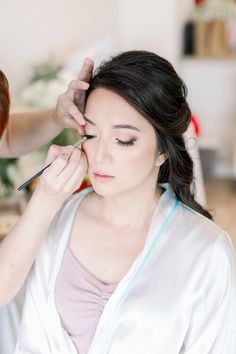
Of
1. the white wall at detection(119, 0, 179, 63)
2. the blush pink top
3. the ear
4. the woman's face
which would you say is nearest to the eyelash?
the woman's face

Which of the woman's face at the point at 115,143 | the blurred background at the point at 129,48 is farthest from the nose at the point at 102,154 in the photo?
the blurred background at the point at 129,48

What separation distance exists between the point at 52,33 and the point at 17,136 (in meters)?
1.51

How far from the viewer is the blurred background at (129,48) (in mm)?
2512

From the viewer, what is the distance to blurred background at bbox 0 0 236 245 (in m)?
2.57

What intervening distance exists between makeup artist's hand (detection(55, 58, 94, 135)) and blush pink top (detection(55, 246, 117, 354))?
35 cm

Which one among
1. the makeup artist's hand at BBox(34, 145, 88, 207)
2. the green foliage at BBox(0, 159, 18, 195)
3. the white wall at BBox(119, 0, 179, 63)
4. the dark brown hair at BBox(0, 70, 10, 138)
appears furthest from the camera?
the white wall at BBox(119, 0, 179, 63)

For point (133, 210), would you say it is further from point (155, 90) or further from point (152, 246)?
point (155, 90)

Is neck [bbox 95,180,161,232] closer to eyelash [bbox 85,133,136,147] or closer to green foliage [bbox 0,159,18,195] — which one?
eyelash [bbox 85,133,136,147]

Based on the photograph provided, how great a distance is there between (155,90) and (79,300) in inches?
21.1

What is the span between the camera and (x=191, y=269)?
137 centimetres

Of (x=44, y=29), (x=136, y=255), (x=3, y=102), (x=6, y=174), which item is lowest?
(x=6, y=174)

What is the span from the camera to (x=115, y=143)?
1.37 m

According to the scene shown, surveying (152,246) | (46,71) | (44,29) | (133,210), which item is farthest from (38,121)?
(44,29)

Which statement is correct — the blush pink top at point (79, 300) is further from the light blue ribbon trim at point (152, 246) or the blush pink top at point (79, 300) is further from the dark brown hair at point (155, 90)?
the dark brown hair at point (155, 90)
